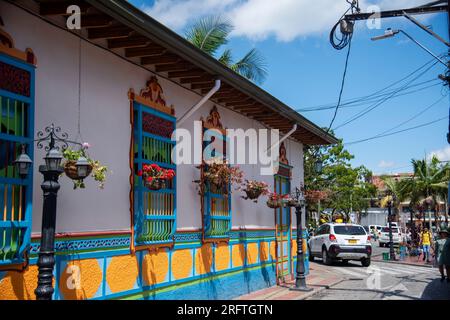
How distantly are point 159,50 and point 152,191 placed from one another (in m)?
2.26

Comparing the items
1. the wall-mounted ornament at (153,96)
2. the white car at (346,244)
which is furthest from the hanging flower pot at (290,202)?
the white car at (346,244)

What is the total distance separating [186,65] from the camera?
871 centimetres

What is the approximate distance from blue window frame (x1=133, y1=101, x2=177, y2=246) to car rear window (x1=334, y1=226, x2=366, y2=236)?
15.0 m

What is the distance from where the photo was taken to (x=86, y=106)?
714cm

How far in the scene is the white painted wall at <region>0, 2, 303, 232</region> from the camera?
629cm

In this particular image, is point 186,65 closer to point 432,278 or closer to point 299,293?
point 299,293

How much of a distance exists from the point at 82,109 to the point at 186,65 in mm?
2292

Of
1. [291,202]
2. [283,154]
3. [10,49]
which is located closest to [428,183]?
[283,154]

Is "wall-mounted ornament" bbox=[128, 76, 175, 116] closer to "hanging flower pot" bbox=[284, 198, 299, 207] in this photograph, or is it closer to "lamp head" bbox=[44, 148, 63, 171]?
"lamp head" bbox=[44, 148, 63, 171]

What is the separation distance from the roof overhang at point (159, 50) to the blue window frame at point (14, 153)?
982mm

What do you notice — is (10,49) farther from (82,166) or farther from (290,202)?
(290,202)

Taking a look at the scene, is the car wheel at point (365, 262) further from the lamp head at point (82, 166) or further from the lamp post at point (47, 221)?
the lamp post at point (47, 221)

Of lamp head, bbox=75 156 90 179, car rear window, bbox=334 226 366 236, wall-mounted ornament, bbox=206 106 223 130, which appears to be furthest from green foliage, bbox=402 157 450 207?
lamp head, bbox=75 156 90 179
